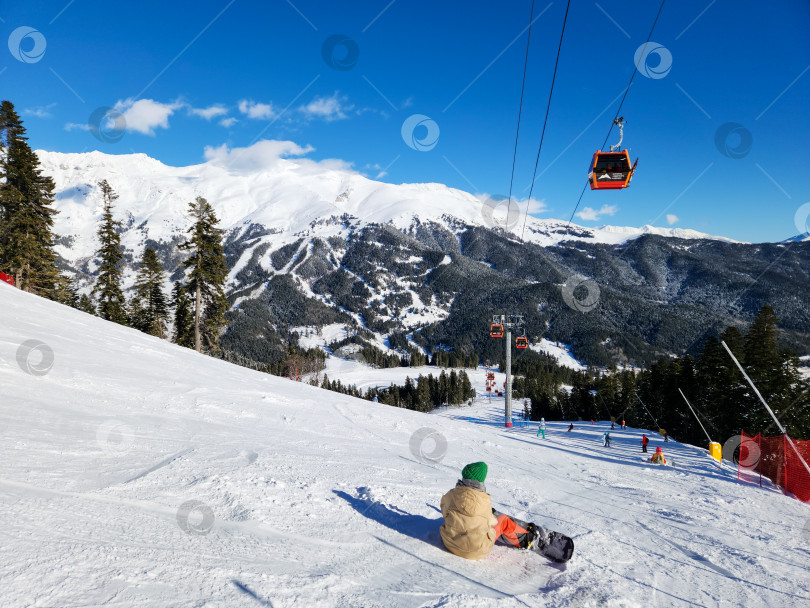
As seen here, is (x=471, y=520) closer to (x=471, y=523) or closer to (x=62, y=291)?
(x=471, y=523)

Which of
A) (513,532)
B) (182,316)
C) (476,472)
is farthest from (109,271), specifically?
(513,532)

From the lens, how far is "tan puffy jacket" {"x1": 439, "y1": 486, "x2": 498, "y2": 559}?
478cm

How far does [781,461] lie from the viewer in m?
11.0

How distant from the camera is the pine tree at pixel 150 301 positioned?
3644cm

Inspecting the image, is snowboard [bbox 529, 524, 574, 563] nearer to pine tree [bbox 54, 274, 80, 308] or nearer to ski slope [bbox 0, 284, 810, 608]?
ski slope [bbox 0, 284, 810, 608]

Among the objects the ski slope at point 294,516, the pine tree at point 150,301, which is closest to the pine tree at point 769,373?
the ski slope at point 294,516

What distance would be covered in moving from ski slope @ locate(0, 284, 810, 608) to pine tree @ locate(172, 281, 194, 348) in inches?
838

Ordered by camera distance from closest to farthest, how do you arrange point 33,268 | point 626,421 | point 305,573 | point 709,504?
point 305,573 → point 709,504 → point 33,268 → point 626,421

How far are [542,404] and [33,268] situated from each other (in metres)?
85.2

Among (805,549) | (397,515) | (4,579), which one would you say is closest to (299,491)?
(397,515)

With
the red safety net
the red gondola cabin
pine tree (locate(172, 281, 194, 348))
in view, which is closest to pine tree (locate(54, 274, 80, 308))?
pine tree (locate(172, 281, 194, 348))

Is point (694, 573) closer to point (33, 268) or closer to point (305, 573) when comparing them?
point (305, 573)

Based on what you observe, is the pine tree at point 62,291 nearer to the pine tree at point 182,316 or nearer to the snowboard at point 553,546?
the pine tree at point 182,316

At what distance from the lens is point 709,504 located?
8.47m
